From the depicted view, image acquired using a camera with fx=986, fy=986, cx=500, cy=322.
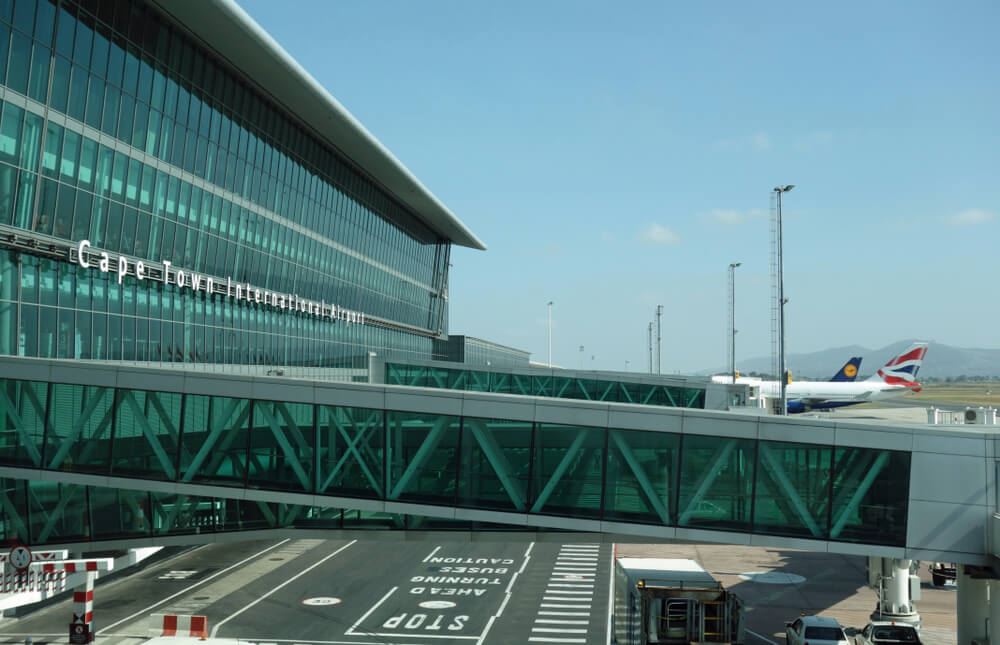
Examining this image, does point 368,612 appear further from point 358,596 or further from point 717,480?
point 717,480

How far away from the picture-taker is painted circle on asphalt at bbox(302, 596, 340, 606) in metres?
49.6

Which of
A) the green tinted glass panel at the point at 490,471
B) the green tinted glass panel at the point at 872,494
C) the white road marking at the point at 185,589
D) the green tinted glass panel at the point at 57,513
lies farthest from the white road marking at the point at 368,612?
the green tinted glass panel at the point at 872,494

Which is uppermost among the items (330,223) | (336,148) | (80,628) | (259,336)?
(336,148)

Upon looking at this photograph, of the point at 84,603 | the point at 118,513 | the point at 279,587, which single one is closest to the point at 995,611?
the point at 118,513

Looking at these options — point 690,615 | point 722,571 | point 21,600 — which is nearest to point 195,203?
point 21,600

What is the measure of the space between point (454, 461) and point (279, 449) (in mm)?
4833

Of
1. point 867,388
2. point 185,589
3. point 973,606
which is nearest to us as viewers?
point 973,606

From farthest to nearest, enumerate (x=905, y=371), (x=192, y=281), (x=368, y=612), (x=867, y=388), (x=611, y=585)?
(x=905, y=371) < (x=867, y=388) < (x=611, y=585) < (x=192, y=281) < (x=368, y=612)

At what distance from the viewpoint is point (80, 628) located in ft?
120

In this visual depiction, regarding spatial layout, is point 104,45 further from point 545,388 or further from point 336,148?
point 545,388

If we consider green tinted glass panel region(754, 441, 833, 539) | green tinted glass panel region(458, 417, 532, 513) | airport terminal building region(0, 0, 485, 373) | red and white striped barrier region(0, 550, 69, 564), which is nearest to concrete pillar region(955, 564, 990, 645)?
green tinted glass panel region(754, 441, 833, 539)

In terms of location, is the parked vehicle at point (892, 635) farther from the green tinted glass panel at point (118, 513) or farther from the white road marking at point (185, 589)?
the green tinted glass panel at point (118, 513)

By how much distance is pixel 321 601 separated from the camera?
5009 cm

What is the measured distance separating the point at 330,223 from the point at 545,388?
19.7 meters
